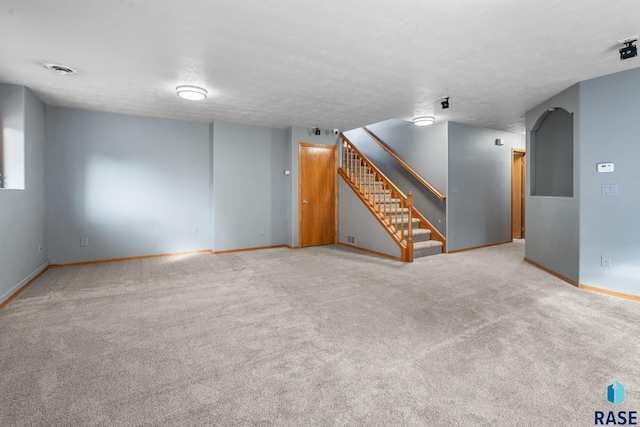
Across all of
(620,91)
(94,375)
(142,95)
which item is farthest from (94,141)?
(620,91)

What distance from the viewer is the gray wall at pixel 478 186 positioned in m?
6.36

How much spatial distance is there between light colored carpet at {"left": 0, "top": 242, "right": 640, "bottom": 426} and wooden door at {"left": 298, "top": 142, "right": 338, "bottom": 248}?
2.83 metres

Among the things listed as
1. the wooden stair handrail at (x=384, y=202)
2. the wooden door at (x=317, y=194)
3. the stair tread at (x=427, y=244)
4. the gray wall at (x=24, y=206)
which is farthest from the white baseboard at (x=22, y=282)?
the stair tread at (x=427, y=244)

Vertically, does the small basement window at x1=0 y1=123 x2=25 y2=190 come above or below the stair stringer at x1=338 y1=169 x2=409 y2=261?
above

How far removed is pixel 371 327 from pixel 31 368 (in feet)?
8.27

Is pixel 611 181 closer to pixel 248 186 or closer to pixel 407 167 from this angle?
pixel 407 167

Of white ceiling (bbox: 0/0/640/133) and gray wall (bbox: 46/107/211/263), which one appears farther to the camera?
gray wall (bbox: 46/107/211/263)

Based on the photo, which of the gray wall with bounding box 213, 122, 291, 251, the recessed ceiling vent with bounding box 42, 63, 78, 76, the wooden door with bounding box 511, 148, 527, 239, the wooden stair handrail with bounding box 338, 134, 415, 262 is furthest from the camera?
the wooden door with bounding box 511, 148, 527, 239

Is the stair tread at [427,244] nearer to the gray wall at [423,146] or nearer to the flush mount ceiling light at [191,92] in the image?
the gray wall at [423,146]

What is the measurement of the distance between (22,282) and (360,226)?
17.4ft

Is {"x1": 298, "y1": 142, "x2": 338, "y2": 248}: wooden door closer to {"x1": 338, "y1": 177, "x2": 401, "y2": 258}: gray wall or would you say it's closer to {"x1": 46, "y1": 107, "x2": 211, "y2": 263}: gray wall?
{"x1": 338, "y1": 177, "x2": 401, "y2": 258}: gray wall

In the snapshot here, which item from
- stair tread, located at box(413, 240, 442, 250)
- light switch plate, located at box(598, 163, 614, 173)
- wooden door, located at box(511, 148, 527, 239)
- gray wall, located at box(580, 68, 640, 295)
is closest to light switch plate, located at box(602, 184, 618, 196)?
gray wall, located at box(580, 68, 640, 295)

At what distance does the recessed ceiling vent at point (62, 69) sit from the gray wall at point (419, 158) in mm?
5818

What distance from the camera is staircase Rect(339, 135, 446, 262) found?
565cm
